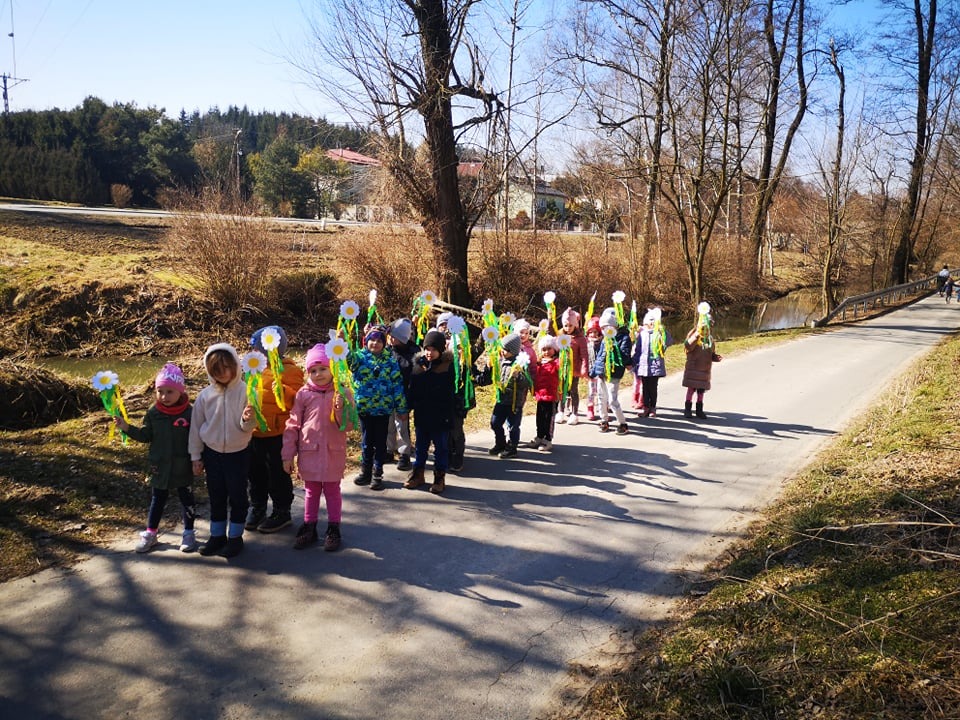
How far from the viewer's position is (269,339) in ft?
19.0

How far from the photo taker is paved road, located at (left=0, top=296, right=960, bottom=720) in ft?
12.6

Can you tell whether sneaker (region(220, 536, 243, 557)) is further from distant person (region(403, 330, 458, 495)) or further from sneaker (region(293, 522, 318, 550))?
distant person (region(403, 330, 458, 495))

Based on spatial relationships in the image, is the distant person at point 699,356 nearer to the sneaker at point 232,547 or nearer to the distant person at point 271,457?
the distant person at point 271,457

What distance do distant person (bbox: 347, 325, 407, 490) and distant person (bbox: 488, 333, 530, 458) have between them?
1.37 meters

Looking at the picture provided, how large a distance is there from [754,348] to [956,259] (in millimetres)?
41205

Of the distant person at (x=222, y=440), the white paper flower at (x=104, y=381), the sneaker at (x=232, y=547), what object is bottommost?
the sneaker at (x=232, y=547)

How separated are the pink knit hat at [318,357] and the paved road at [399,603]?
58.1 inches

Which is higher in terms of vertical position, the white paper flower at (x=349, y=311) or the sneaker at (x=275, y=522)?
the white paper flower at (x=349, y=311)

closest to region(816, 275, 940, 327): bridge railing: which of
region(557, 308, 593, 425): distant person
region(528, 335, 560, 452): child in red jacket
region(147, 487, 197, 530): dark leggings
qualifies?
region(557, 308, 593, 425): distant person

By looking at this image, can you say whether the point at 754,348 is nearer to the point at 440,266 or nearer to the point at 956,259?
the point at 440,266

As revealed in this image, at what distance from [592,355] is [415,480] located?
348 cm

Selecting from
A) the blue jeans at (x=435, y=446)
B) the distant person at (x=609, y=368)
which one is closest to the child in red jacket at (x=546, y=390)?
the distant person at (x=609, y=368)

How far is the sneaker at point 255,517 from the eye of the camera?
19.2ft

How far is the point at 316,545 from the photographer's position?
5582 millimetres
